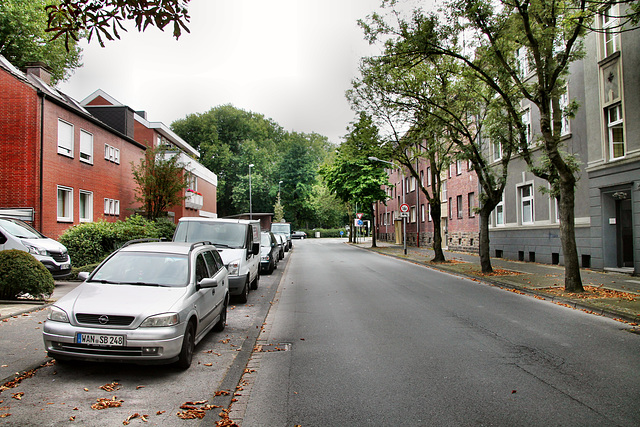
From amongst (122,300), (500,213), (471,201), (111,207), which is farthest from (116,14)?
(471,201)

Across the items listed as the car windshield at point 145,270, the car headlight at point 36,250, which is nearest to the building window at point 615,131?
the car windshield at point 145,270

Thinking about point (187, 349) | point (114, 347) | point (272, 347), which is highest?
point (114, 347)

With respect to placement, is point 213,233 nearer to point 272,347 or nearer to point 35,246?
point 35,246

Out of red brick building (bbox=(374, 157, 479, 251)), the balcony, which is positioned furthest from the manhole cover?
the balcony

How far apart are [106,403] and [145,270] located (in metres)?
2.34

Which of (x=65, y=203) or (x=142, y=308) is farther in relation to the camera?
(x=65, y=203)

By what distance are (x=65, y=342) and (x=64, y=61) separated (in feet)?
107

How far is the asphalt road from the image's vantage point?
423cm

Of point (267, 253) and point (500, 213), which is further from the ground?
point (500, 213)

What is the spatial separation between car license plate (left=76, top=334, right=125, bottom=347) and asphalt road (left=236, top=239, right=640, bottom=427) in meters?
1.56

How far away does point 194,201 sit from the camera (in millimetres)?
38250

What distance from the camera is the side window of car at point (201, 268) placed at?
22.3 feet

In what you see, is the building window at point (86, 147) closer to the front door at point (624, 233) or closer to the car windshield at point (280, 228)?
the car windshield at point (280, 228)

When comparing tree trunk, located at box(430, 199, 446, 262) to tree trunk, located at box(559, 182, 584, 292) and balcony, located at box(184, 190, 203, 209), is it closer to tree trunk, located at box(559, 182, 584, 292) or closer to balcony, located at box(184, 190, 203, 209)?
tree trunk, located at box(559, 182, 584, 292)
